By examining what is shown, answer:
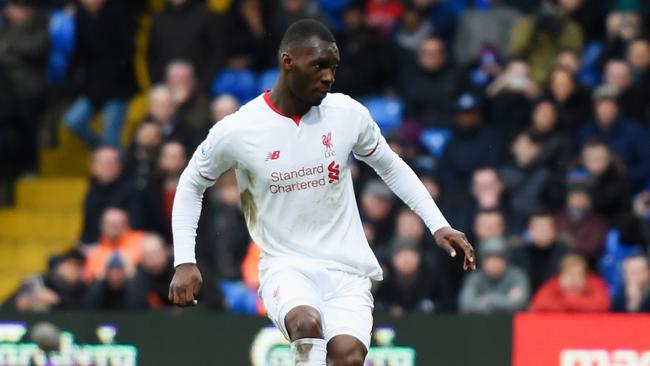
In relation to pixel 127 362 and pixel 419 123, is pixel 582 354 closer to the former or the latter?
pixel 127 362

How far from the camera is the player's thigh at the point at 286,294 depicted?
8.45 meters

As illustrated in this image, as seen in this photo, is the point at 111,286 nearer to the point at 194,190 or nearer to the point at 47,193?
the point at 47,193

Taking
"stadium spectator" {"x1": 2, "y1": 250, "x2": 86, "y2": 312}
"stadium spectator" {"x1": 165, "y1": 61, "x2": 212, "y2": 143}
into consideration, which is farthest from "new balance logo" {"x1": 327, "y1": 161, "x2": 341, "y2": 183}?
"stadium spectator" {"x1": 165, "y1": 61, "x2": 212, "y2": 143}

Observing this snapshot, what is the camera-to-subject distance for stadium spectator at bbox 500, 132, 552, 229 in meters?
13.9

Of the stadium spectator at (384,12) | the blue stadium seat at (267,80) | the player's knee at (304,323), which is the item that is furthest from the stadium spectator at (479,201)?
the player's knee at (304,323)

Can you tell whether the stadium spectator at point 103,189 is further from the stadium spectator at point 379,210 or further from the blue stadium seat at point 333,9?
the blue stadium seat at point 333,9

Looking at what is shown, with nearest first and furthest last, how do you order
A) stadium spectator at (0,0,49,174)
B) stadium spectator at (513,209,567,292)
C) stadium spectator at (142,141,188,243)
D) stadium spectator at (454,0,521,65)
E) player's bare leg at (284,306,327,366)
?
player's bare leg at (284,306,327,366) → stadium spectator at (513,209,567,292) → stadium spectator at (142,141,188,243) → stadium spectator at (454,0,521,65) → stadium spectator at (0,0,49,174)

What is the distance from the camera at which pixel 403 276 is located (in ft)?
43.0

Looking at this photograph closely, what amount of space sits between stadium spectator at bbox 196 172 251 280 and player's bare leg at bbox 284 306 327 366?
5.47 metres

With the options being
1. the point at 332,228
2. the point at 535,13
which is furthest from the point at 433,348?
the point at 535,13

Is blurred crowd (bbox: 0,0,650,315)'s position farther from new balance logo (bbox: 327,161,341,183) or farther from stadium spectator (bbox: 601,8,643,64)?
new balance logo (bbox: 327,161,341,183)

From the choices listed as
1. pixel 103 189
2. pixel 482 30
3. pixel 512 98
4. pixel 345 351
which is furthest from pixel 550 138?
pixel 345 351

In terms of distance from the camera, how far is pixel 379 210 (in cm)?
1379

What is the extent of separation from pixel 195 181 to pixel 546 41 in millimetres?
7088
